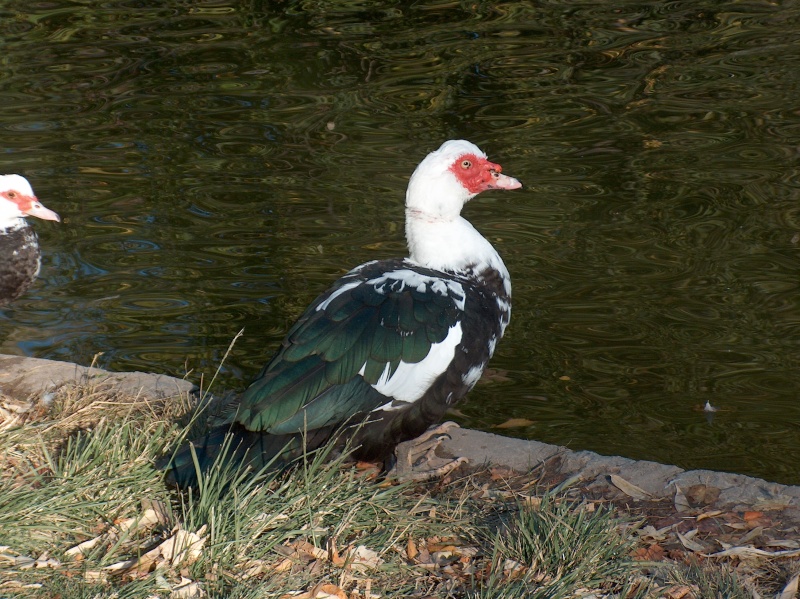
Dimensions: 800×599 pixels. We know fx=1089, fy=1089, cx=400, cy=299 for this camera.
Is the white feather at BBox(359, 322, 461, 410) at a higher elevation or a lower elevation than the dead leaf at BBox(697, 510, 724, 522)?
higher

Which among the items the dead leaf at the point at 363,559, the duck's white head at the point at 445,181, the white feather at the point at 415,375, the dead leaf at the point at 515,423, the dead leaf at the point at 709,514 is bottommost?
the dead leaf at the point at 515,423

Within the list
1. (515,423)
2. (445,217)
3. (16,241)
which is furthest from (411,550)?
(16,241)

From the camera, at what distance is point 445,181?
13.7 ft

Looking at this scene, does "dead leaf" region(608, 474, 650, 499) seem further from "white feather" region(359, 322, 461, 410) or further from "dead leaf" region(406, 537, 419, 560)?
"dead leaf" region(406, 537, 419, 560)

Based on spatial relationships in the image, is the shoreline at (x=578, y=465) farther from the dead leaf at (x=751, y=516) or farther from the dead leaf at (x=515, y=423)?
the dead leaf at (x=515, y=423)

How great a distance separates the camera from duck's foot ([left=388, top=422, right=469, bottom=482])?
12.5 feet

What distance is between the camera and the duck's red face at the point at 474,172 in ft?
13.8

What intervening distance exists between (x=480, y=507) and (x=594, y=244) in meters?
3.09

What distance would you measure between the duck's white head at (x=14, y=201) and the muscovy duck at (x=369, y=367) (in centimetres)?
181

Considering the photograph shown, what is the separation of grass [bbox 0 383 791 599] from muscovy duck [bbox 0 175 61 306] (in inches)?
55.5

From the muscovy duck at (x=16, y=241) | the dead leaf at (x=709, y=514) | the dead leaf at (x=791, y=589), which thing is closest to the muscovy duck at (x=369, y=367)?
the dead leaf at (x=709, y=514)

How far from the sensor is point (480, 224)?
6566 millimetres

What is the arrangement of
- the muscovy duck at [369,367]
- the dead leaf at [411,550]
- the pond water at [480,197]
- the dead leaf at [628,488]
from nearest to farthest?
the dead leaf at [411,550] → the muscovy duck at [369,367] → the dead leaf at [628,488] → the pond water at [480,197]

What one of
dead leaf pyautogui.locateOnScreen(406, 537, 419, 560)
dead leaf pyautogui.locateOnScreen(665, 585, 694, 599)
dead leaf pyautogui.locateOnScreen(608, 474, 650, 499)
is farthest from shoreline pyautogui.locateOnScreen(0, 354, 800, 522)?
dead leaf pyautogui.locateOnScreen(406, 537, 419, 560)
